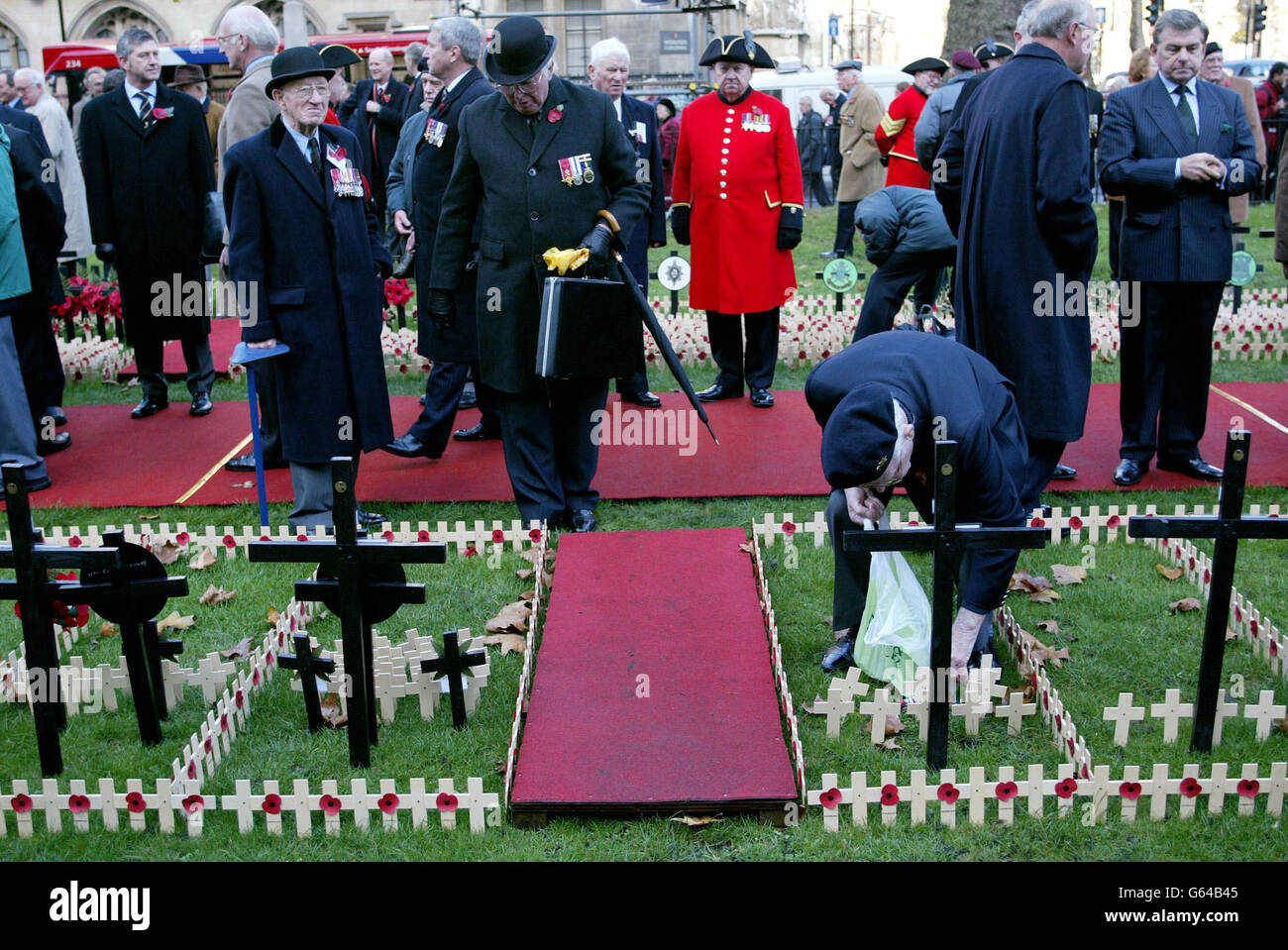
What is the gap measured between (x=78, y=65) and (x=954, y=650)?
97.9 feet

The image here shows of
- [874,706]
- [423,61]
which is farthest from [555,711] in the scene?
[423,61]

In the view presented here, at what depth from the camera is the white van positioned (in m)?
27.8

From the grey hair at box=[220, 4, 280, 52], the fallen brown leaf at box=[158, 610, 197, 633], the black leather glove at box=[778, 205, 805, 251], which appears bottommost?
the fallen brown leaf at box=[158, 610, 197, 633]

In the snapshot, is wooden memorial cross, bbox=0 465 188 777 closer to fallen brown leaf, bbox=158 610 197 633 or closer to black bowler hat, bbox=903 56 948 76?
fallen brown leaf, bbox=158 610 197 633

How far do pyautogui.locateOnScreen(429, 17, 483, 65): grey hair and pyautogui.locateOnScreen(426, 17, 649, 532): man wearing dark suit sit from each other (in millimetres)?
1147

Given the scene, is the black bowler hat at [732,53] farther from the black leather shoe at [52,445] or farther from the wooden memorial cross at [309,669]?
the wooden memorial cross at [309,669]

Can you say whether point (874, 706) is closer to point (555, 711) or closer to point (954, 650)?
point (954, 650)

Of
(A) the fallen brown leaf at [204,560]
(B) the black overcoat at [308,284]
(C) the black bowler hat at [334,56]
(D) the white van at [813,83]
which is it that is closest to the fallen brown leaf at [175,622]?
(A) the fallen brown leaf at [204,560]

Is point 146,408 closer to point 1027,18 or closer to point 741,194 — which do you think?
point 741,194

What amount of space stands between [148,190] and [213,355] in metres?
2.69

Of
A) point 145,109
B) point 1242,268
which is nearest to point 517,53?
point 145,109

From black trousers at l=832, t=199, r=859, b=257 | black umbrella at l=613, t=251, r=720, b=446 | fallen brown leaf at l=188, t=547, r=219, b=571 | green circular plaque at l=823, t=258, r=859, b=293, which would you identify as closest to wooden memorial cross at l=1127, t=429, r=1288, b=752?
black umbrella at l=613, t=251, r=720, b=446

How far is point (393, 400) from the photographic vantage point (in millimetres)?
9305

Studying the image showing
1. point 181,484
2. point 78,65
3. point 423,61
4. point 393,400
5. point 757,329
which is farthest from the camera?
point 78,65
